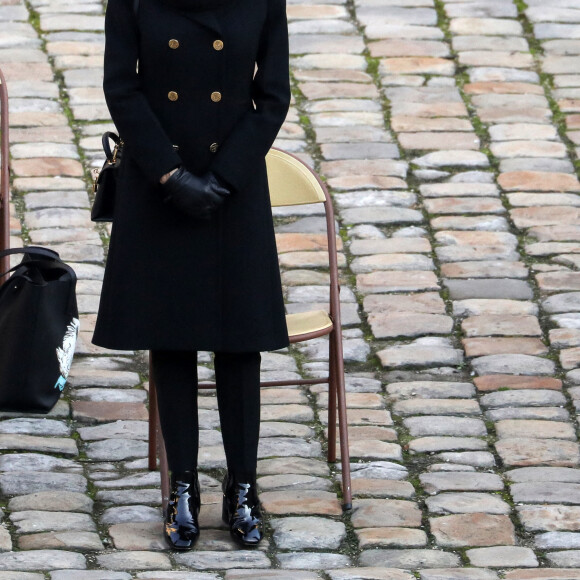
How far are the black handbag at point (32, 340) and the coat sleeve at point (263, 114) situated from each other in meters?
1.03

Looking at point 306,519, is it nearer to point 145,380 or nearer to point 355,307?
point 145,380

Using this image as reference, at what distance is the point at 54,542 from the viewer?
416cm

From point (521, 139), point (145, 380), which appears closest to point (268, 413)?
point (145, 380)

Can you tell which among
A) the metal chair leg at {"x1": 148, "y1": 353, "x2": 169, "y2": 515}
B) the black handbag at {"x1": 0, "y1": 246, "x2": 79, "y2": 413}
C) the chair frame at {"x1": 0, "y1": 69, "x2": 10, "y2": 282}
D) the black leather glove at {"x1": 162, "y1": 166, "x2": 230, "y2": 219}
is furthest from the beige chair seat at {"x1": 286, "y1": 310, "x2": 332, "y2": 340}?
the chair frame at {"x1": 0, "y1": 69, "x2": 10, "y2": 282}

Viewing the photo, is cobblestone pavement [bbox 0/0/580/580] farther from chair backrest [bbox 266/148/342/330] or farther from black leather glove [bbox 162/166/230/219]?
black leather glove [bbox 162/166/230/219]

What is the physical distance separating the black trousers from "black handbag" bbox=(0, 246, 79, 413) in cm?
68

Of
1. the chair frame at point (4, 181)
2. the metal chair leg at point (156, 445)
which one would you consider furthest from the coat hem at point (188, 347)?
the chair frame at point (4, 181)

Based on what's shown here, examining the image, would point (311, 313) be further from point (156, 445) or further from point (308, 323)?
point (156, 445)

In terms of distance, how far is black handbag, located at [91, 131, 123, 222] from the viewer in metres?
4.23

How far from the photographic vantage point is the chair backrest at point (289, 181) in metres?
4.64

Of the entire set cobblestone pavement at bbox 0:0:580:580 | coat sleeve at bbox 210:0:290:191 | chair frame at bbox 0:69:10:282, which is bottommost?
cobblestone pavement at bbox 0:0:580:580

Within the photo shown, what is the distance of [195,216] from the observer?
13.2 ft

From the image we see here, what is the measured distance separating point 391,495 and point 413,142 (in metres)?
3.01

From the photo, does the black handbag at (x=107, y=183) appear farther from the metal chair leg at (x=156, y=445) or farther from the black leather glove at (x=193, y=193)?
the metal chair leg at (x=156, y=445)
